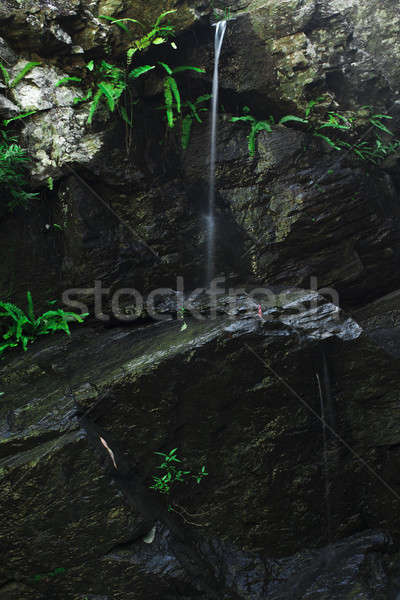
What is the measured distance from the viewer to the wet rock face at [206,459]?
→ 3180 mm

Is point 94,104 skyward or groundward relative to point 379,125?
skyward

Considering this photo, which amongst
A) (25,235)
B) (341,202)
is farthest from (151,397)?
(341,202)

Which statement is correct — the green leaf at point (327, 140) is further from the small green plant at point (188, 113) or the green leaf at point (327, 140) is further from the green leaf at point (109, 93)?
the green leaf at point (109, 93)

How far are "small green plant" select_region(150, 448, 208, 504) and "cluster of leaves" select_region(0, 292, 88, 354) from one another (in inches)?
65.5

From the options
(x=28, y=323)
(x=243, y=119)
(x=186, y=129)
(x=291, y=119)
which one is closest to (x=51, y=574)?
(x=28, y=323)

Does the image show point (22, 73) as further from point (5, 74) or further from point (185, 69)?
point (185, 69)

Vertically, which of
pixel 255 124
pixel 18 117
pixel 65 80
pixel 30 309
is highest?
pixel 65 80

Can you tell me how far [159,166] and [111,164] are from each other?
629mm

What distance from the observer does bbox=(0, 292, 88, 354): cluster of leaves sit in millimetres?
4262

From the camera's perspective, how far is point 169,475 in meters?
3.60

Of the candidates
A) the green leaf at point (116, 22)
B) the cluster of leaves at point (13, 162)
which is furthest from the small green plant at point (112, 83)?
the cluster of leaves at point (13, 162)

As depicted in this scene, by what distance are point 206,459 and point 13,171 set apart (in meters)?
3.50

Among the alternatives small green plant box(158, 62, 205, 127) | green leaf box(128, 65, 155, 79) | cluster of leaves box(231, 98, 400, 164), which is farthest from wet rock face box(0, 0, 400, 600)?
green leaf box(128, 65, 155, 79)

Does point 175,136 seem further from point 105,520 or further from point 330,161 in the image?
point 105,520
